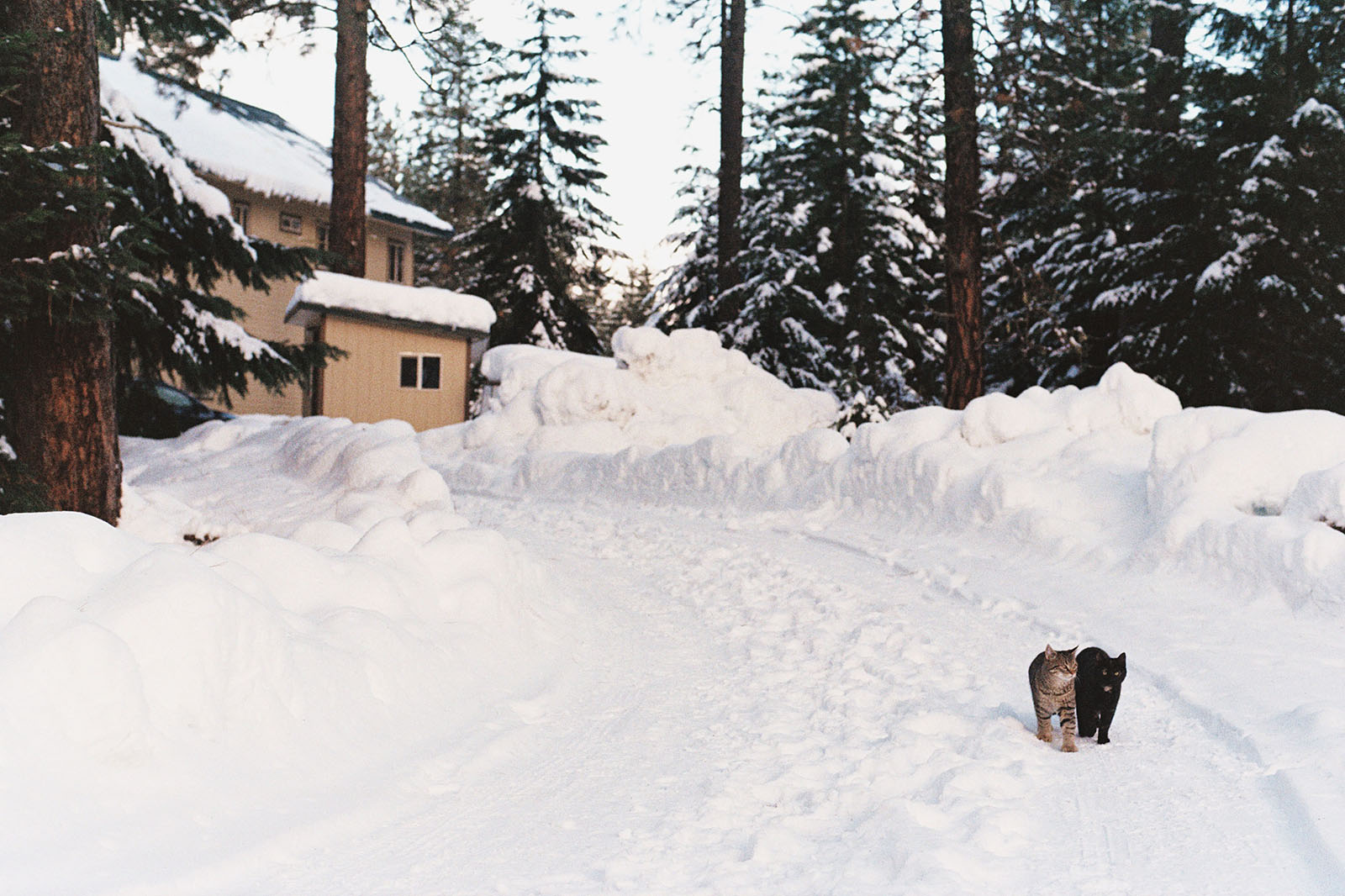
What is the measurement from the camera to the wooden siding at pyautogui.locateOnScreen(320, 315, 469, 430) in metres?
22.4

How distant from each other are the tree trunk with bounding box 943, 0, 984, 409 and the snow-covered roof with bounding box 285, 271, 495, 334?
12.9 m

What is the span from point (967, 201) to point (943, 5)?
2532mm

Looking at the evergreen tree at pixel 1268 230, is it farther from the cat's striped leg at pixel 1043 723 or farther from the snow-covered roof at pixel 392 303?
the cat's striped leg at pixel 1043 723

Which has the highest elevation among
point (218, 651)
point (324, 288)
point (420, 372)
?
point (324, 288)

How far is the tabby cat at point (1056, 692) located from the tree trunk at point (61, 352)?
282 inches

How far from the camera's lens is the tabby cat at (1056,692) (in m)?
4.64

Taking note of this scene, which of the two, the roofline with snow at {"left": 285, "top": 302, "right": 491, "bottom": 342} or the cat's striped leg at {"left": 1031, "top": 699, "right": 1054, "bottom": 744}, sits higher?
the roofline with snow at {"left": 285, "top": 302, "right": 491, "bottom": 342}

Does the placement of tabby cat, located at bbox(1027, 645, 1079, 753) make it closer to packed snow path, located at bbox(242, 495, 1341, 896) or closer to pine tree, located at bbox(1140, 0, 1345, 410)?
packed snow path, located at bbox(242, 495, 1341, 896)

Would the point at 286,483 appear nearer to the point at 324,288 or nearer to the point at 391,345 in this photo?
the point at 324,288

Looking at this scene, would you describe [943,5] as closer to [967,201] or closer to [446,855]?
[967,201]

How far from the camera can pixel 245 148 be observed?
28.3 m

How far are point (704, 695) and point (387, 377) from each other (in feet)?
63.1

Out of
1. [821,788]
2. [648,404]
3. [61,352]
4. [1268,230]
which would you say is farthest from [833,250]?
[821,788]

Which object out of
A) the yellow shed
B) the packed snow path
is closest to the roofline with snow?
the yellow shed
